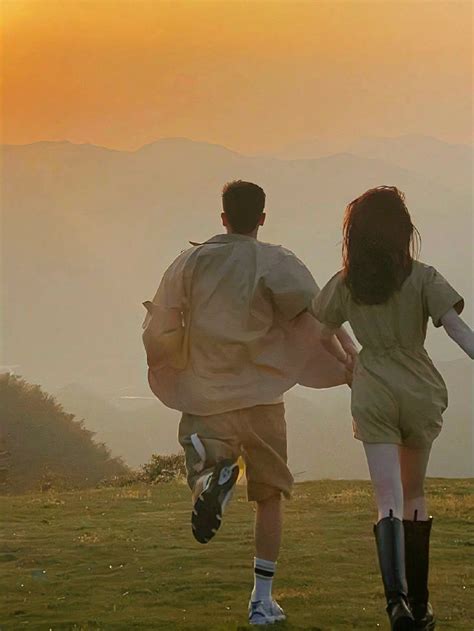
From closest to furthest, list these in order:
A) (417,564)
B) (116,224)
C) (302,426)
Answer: (417,564), (302,426), (116,224)

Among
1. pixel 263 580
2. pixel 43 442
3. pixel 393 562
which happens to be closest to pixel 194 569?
pixel 263 580

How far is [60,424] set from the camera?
31.0 metres

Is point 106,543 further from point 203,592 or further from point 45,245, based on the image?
point 45,245

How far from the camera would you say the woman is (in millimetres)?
4152

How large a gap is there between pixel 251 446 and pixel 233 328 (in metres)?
0.53

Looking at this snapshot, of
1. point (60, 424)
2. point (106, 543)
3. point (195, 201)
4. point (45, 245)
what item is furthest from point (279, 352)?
point (195, 201)

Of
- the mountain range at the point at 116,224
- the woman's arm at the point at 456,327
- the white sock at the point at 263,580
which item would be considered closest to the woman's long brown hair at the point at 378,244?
the woman's arm at the point at 456,327

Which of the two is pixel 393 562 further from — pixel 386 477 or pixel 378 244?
pixel 378 244

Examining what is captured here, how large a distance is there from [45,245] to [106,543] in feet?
232

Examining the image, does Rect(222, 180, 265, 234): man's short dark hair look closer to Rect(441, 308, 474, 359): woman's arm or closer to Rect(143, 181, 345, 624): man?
Rect(143, 181, 345, 624): man

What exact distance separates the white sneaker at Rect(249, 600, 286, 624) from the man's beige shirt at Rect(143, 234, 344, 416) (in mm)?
863

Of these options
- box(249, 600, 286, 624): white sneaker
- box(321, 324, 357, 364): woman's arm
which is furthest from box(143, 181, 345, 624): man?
box(321, 324, 357, 364): woman's arm

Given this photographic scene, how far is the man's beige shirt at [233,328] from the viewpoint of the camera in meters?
5.01

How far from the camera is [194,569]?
642cm
